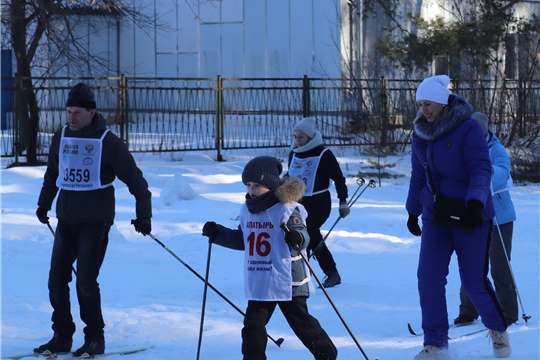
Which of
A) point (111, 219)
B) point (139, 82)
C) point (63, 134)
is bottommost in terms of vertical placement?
point (111, 219)

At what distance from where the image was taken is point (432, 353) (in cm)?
526

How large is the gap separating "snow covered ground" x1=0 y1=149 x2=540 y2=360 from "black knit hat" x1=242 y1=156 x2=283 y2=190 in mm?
1375

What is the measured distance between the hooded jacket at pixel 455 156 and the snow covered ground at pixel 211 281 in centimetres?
105

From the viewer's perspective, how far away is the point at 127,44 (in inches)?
1047

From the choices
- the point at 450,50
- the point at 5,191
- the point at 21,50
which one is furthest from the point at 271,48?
the point at 5,191

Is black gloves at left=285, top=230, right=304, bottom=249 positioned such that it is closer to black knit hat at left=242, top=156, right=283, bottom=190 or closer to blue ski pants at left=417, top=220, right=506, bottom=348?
black knit hat at left=242, top=156, right=283, bottom=190

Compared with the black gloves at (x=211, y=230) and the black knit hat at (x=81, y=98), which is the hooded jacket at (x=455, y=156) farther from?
the black knit hat at (x=81, y=98)

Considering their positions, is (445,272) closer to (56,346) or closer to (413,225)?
(413,225)

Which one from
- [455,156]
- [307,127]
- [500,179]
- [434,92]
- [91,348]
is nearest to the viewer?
[455,156]

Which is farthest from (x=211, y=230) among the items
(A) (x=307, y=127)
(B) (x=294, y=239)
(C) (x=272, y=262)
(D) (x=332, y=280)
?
(D) (x=332, y=280)

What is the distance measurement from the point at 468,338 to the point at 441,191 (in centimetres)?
124

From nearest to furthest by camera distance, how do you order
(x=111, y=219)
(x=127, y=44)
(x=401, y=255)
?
(x=111, y=219), (x=401, y=255), (x=127, y=44)

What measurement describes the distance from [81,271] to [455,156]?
2.50m

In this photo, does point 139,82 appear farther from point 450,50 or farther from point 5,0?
point 450,50
